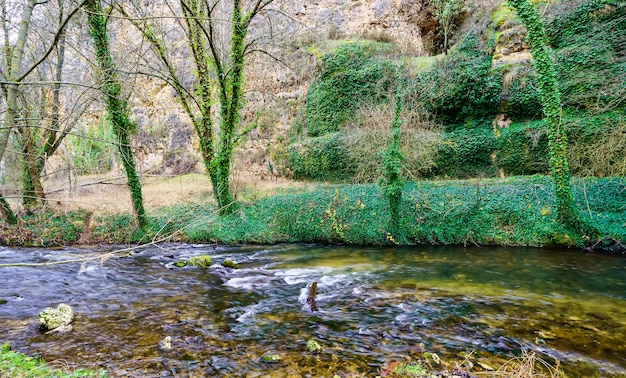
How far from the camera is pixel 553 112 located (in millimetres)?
10969

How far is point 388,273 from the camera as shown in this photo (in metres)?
8.89

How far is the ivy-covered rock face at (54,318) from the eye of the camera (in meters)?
5.16

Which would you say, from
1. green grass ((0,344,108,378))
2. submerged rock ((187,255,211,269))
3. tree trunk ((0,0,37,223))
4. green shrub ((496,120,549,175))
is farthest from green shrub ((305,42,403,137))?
green grass ((0,344,108,378))

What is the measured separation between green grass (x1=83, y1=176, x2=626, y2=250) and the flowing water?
156 centimetres

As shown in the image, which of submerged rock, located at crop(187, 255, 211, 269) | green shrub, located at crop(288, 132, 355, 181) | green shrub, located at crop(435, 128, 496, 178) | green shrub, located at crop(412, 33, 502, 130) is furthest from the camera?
green shrub, located at crop(288, 132, 355, 181)

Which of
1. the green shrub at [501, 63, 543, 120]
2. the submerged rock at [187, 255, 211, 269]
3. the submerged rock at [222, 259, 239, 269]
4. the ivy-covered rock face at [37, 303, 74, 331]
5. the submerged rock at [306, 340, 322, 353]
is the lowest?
the submerged rock at [222, 259, 239, 269]

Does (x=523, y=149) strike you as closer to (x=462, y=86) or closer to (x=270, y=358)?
(x=462, y=86)

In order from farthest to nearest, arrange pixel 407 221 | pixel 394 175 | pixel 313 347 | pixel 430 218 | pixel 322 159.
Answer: pixel 322 159
pixel 407 221
pixel 430 218
pixel 394 175
pixel 313 347

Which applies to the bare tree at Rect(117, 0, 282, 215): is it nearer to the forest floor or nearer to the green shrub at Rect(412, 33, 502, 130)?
the forest floor

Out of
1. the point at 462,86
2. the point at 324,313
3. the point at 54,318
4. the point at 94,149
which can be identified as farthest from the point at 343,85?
the point at 54,318

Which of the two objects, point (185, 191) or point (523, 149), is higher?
point (523, 149)

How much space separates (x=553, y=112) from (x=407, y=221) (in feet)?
18.9

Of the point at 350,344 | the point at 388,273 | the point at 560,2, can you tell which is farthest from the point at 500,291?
the point at 560,2

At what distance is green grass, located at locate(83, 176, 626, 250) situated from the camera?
37.1ft
